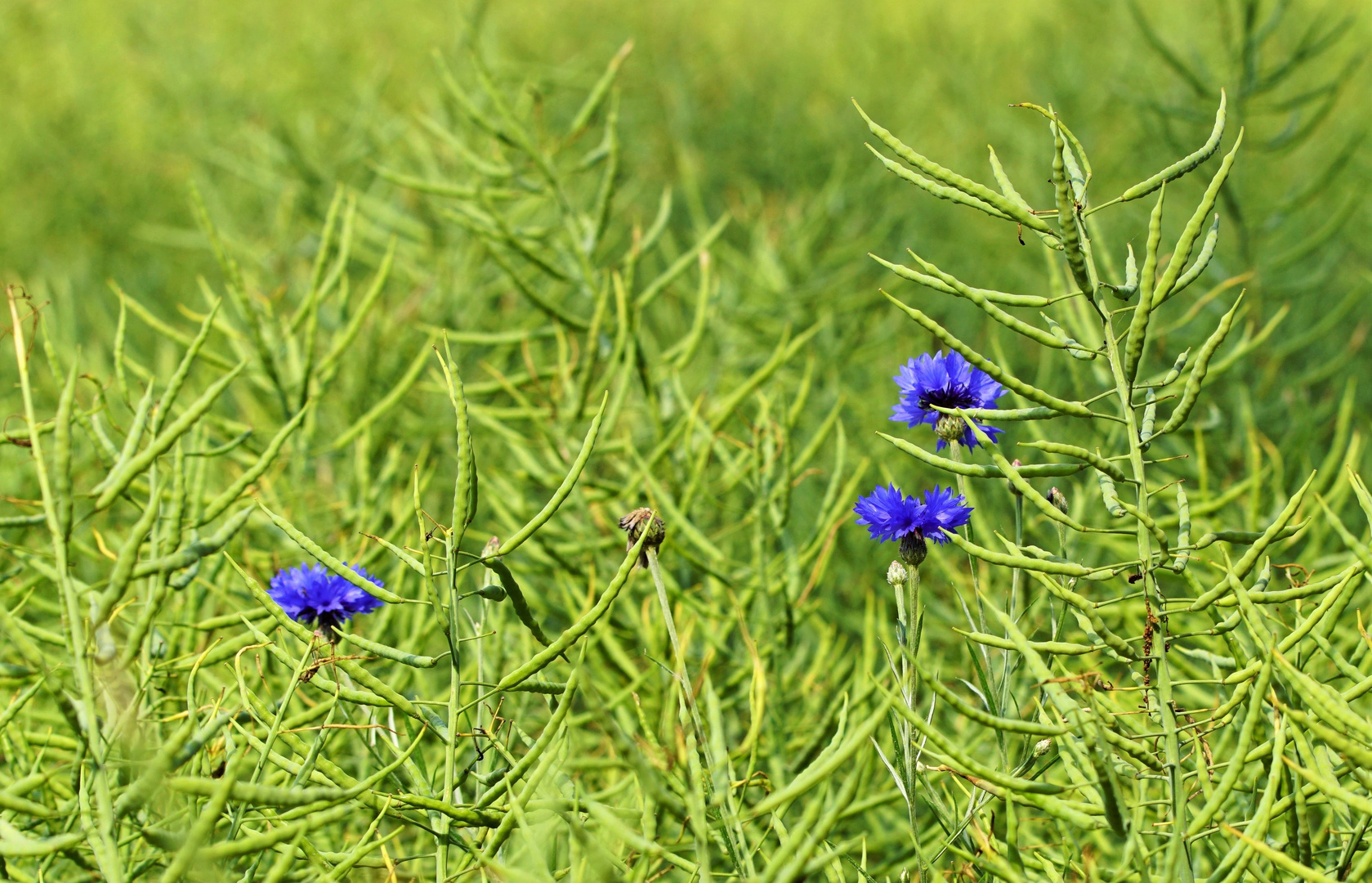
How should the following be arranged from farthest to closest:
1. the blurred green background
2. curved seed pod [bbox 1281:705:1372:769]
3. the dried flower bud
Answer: the blurred green background → the dried flower bud → curved seed pod [bbox 1281:705:1372:769]

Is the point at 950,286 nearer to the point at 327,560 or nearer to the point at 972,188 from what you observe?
the point at 972,188

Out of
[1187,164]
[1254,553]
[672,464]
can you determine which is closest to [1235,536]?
[1254,553]

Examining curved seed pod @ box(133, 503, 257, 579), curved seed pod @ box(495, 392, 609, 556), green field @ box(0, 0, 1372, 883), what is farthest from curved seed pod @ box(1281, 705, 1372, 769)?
curved seed pod @ box(133, 503, 257, 579)

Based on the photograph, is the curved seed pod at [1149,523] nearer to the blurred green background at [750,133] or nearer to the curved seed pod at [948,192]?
the curved seed pod at [948,192]

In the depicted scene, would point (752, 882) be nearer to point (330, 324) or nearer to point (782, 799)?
point (782, 799)

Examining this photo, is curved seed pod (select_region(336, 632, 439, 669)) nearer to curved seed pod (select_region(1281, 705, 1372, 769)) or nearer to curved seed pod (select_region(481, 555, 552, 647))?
curved seed pod (select_region(481, 555, 552, 647))

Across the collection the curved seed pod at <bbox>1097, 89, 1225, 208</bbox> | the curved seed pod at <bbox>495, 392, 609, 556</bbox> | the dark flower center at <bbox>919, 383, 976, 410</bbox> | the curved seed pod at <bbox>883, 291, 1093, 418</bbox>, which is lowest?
the curved seed pod at <bbox>495, 392, 609, 556</bbox>

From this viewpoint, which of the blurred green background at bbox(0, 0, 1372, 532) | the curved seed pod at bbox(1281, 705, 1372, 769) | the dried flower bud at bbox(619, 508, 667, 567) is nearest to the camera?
the curved seed pod at bbox(1281, 705, 1372, 769)

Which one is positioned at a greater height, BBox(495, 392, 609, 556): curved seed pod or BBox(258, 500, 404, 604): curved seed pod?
BBox(495, 392, 609, 556): curved seed pod
